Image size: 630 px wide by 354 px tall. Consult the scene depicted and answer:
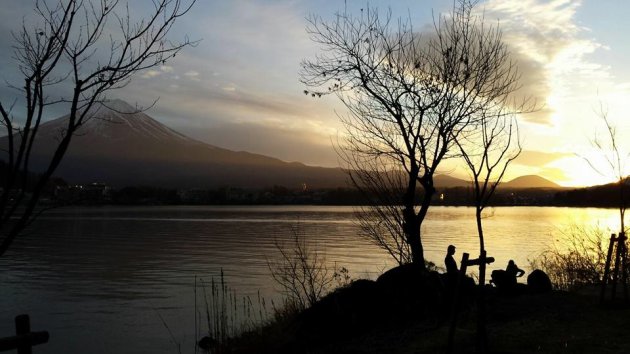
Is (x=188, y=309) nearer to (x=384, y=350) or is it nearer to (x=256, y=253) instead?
(x=384, y=350)

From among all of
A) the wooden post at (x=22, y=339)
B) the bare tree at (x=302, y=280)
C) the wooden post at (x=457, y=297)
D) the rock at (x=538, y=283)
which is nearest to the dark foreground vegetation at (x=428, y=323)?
the rock at (x=538, y=283)

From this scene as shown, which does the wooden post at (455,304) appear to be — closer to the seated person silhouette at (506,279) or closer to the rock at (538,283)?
the seated person silhouette at (506,279)

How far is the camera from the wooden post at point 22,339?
491 centimetres

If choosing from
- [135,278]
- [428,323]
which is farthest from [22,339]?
[135,278]

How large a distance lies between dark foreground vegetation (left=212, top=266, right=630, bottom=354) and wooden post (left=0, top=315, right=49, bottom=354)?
6.98 m

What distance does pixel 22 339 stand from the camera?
5000 millimetres

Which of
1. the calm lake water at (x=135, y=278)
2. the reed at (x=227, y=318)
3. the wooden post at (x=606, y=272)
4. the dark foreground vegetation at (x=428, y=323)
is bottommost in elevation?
the calm lake water at (x=135, y=278)

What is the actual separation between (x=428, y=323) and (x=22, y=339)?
30.7 ft

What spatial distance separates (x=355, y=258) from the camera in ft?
132

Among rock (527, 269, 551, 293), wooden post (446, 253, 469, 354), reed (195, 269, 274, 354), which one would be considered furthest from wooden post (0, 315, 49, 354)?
rock (527, 269, 551, 293)

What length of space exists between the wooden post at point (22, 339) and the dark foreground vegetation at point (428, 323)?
698 centimetres

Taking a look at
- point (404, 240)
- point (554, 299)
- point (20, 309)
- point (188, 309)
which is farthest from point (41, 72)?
point (20, 309)

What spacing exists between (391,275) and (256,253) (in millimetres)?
33222

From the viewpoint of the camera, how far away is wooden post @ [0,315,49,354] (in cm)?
491
